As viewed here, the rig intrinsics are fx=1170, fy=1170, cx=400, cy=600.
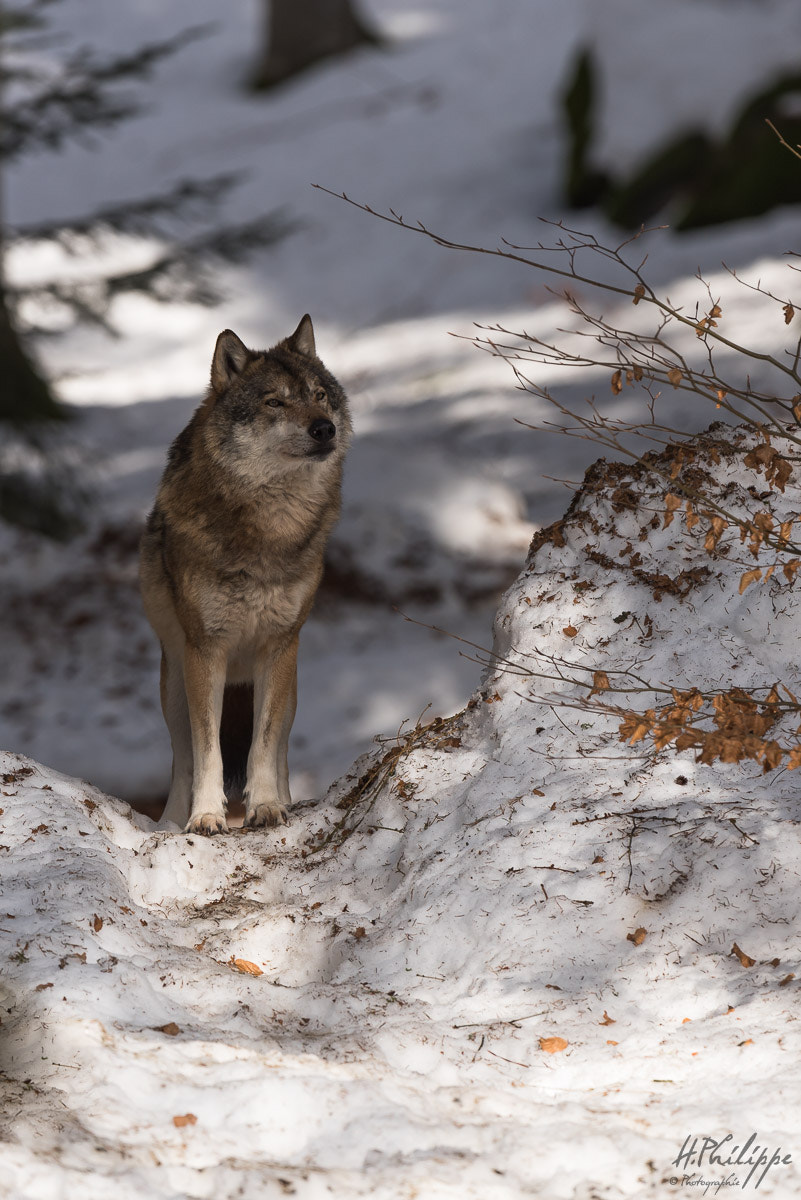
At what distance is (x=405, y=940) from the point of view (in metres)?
4.08

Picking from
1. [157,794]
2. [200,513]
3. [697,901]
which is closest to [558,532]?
[200,513]

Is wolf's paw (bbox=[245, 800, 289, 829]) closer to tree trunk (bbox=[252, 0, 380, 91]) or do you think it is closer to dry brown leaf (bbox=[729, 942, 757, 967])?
dry brown leaf (bbox=[729, 942, 757, 967])

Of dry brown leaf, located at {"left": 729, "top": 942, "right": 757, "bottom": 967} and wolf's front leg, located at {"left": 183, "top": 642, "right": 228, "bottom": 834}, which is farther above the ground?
wolf's front leg, located at {"left": 183, "top": 642, "right": 228, "bottom": 834}

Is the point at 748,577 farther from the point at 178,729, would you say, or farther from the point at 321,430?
the point at 178,729

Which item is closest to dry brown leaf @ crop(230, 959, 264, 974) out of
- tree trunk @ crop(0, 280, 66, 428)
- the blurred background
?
the blurred background

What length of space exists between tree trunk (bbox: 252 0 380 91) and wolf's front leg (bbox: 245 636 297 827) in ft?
64.5

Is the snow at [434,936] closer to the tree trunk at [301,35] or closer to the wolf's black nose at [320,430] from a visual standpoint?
the wolf's black nose at [320,430]

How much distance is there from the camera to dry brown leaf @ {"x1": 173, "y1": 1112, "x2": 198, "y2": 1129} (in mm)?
3059

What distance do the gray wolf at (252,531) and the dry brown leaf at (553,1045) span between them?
2.38 m

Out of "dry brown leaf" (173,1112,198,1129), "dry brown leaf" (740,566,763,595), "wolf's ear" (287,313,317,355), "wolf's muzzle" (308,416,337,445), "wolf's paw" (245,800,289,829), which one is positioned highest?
"wolf's ear" (287,313,317,355)

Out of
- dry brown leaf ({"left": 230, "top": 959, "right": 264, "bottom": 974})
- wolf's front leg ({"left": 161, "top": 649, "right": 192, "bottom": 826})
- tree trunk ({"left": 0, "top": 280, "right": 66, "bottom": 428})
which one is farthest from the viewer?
tree trunk ({"left": 0, "top": 280, "right": 66, "bottom": 428})

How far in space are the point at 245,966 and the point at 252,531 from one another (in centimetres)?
221

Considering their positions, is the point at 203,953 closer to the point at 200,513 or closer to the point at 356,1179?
the point at 356,1179

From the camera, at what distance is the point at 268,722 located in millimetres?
5898
